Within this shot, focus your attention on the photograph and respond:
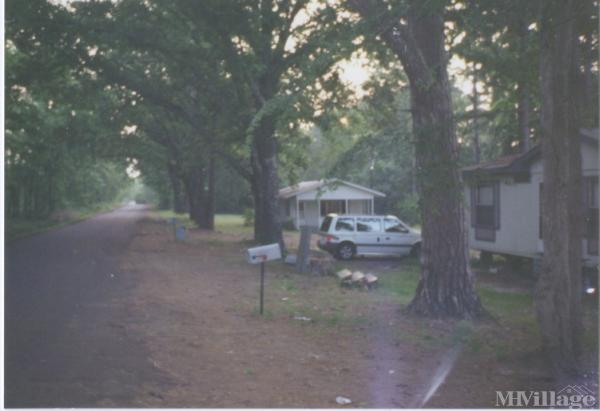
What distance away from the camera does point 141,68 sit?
2547 centimetres

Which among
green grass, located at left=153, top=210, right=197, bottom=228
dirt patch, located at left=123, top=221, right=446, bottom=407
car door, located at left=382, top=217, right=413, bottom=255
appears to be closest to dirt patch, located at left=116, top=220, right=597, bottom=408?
dirt patch, located at left=123, top=221, right=446, bottom=407

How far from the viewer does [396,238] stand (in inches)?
813

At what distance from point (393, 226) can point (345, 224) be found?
158 cm

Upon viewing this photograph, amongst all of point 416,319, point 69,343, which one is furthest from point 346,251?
point 69,343

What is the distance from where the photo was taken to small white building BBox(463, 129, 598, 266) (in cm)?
1365

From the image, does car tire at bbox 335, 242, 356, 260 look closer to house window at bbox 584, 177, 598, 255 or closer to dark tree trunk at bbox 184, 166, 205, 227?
house window at bbox 584, 177, 598, 255

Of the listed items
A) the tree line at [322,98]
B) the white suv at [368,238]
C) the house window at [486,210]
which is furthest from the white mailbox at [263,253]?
the white suv at [368,238]

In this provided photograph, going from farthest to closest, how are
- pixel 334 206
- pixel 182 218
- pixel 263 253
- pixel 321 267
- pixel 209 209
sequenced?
pixel 182 218
pixel 209 209
pixel 334 206
pixel 321 267
pixel 263 253

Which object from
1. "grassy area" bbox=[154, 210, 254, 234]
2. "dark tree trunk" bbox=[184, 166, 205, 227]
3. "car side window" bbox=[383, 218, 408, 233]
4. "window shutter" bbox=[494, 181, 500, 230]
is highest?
"dark tree trunk" bbox=[184, 166, 205, 227]

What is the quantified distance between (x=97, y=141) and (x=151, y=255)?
14.5m

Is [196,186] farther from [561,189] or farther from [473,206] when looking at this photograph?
[561,189]

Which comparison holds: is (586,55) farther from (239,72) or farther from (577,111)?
(239,72)

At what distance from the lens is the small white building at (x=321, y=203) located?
93.3 feet

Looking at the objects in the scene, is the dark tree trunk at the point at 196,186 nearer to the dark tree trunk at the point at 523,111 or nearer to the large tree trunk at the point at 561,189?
the dark tree trunk at the point at 523,111
